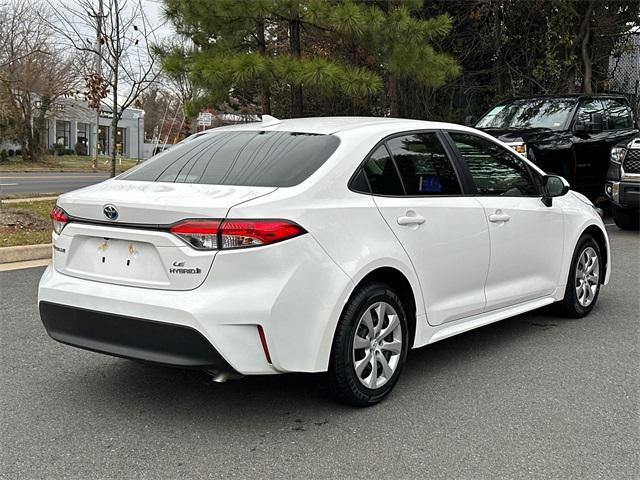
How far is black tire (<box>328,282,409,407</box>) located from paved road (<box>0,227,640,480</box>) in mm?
91

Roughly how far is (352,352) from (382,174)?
42.5 inches

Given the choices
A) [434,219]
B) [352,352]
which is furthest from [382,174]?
[352,352]

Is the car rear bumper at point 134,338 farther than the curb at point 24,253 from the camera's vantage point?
No

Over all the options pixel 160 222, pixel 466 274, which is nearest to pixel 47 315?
pixel 160 222

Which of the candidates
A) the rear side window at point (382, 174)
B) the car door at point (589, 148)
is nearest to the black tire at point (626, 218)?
the car door at point (589, 148)

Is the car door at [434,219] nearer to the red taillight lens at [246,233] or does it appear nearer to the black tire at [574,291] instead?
the red taillight lens at [246,233]

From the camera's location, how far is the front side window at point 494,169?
478cm

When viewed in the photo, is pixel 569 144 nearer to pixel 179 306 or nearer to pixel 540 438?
pixel 540 438

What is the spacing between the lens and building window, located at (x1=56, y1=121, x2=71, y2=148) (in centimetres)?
5697

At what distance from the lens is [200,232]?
130 inches

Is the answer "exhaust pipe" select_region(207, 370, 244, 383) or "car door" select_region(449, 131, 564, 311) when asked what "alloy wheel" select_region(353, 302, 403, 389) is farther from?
"car door" select_region(449, 131, 564, 311)

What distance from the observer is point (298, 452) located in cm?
330

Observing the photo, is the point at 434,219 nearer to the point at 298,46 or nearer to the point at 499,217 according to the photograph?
the point at 499,217

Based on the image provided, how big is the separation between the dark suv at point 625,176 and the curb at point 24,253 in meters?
7.91
